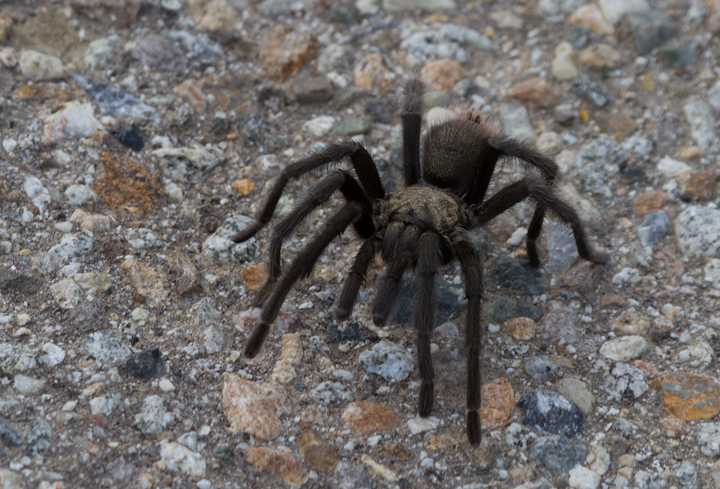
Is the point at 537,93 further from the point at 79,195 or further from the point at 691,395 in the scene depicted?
the point at 79,195

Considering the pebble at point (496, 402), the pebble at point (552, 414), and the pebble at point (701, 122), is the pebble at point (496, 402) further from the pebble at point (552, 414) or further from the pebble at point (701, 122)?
the pebble at point (701, 122)

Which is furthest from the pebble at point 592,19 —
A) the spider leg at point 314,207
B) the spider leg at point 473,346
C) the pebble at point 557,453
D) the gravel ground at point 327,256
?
the pebble at point 557,453

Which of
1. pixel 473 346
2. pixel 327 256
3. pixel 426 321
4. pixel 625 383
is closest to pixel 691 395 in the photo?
pixel 625 383

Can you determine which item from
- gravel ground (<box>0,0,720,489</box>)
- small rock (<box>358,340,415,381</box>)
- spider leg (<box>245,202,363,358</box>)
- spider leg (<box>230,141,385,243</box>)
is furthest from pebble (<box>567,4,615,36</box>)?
small rock (<box>358,340,415,381</box>)

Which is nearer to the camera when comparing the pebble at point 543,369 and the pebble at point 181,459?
the pebble at point 181,459

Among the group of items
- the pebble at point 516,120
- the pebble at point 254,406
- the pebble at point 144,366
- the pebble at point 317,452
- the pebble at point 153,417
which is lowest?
the pebble at point 317,452

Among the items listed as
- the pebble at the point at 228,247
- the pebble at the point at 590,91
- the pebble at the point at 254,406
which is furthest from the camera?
the pebble at the point at 590,91
